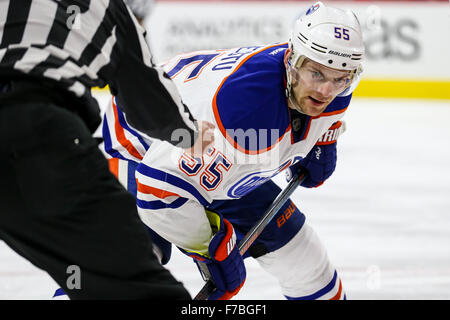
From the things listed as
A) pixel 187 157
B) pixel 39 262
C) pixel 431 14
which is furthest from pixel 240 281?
pixel 431 14

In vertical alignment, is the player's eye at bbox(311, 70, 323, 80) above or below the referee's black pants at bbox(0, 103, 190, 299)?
above

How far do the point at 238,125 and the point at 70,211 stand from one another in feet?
2.53

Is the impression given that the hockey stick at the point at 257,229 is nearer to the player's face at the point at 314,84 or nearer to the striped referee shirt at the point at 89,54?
the player's face at the point at 314,84

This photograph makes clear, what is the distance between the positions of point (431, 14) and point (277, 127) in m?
5.65

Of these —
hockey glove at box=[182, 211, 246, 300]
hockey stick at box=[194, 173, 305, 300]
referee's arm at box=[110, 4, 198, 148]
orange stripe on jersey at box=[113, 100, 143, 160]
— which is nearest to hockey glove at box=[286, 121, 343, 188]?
hockey stick at box=[194, 173, 305, 300]

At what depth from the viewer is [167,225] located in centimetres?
198

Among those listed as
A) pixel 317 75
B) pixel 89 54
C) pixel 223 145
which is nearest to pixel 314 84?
pixel 317 75

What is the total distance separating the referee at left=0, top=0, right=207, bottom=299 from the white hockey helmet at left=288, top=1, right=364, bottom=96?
2.37ft

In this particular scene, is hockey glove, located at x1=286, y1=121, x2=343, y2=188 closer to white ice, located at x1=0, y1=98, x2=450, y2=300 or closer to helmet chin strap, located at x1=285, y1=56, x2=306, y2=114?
helmet chin strap, located at x1=285, y1=56, x2=306, y2=114

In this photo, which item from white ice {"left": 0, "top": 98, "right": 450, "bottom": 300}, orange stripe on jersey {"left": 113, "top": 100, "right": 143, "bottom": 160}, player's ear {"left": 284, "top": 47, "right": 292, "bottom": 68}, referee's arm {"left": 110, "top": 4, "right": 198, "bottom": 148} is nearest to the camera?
referee's arm {"left": 110, "top": 4, "right": 198, "bottom": 148}

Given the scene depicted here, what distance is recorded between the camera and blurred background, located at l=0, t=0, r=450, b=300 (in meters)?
2.81
